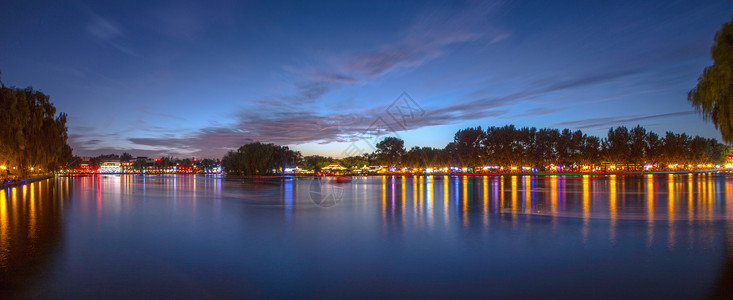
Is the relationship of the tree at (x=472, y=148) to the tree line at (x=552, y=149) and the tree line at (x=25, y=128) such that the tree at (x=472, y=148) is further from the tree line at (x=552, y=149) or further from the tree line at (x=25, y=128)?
the tree line at (x=25, y=128)

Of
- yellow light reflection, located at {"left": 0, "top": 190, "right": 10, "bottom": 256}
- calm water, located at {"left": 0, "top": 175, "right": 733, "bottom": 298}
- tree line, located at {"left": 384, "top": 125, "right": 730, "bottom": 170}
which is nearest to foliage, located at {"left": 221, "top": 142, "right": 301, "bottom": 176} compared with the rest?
tree line, located at {"left": 384, "top": 125, "right": 730, "bottom": 170}

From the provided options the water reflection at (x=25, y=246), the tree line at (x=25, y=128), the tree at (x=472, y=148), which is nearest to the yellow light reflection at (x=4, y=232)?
the water reflection at (x=25, y=246)

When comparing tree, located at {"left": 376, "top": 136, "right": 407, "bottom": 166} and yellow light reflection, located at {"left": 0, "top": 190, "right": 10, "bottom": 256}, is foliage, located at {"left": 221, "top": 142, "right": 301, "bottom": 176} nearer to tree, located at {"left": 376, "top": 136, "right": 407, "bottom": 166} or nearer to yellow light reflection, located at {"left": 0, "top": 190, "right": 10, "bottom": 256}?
tree, located at {"left": 376, "top": 136, "right": 407, "bottom": 166}

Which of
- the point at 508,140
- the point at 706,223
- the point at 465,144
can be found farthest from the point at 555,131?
the point at 706,223

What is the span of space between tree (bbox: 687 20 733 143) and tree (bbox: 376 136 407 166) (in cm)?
10382

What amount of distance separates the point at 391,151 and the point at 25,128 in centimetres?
9253

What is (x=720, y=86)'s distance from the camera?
8672mm

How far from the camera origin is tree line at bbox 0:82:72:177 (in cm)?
2220

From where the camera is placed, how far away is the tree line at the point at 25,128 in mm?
22203

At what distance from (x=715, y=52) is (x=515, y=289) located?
859cm

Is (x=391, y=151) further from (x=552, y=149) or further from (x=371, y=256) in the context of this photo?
(x=371, y=256)

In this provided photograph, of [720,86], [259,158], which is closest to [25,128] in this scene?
[720,86]

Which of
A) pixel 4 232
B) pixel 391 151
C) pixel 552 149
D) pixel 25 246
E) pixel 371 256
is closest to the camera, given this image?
pixel 371 256

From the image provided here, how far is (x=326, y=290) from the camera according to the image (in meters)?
5.49
